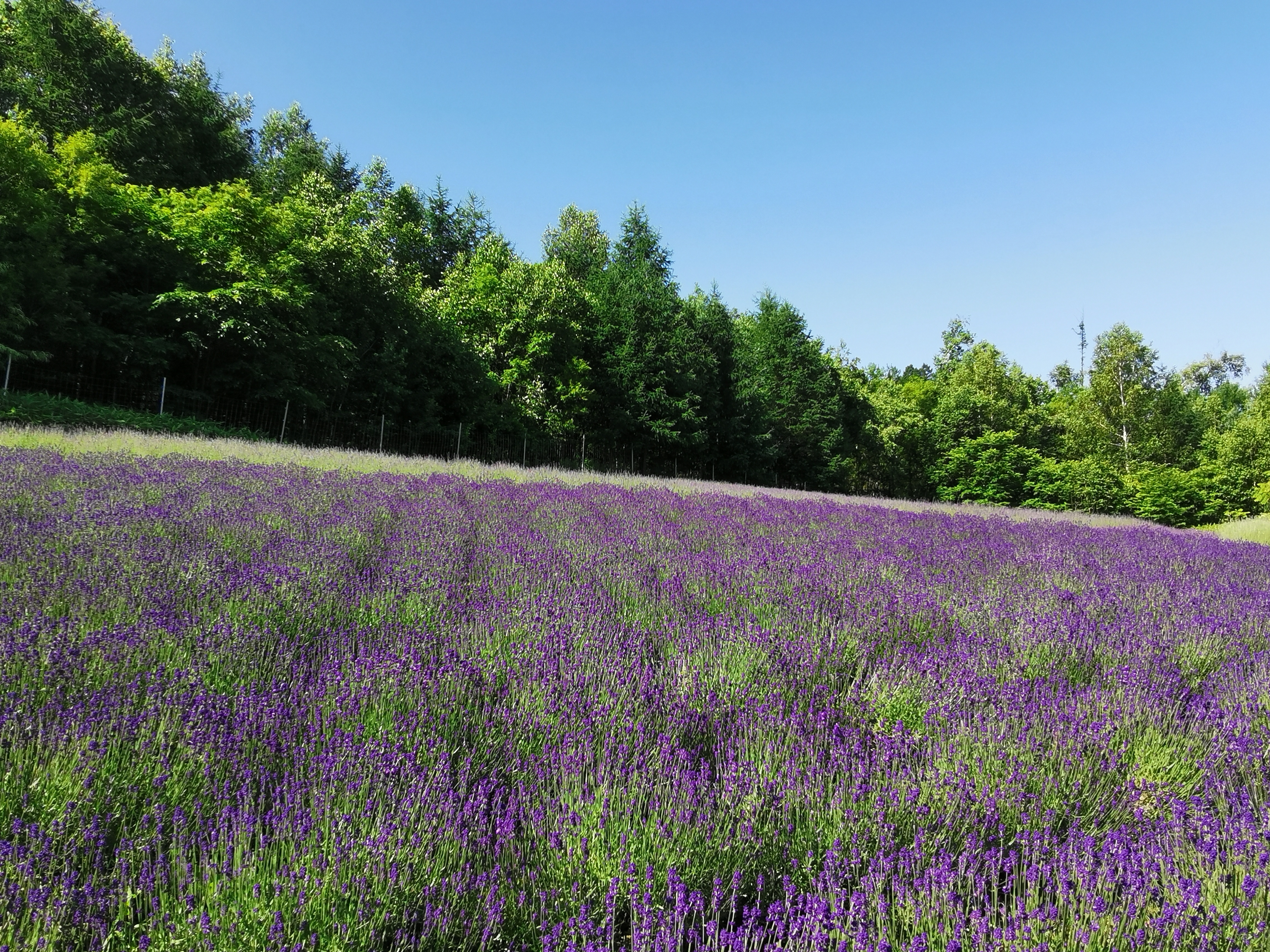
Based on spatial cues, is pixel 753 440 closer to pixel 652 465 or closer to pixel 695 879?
pixel 652 465

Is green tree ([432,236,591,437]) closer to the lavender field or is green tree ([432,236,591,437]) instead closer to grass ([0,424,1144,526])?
grass ([0,424,1144,526])

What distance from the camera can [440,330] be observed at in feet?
70.1

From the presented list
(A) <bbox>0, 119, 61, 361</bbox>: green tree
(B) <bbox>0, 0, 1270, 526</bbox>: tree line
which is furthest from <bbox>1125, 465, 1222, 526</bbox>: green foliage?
(A) <bbox>0, 119, 61, 361</bbox>: green tree

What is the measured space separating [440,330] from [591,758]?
21586 mm

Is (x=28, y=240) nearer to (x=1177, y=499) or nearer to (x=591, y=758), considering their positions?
(x=591, y=758)

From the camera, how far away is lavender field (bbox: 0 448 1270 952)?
4.03 feet

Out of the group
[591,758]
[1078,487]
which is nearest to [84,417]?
[591,758]

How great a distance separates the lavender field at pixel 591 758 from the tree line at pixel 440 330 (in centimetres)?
1496

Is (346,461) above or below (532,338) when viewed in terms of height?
below

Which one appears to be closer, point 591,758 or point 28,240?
point 591,758

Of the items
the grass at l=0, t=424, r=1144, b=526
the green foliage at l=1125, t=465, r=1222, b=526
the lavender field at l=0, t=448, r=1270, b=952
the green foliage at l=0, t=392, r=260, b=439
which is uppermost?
the green foliage at l=1125, t=465, r=1222, b=526

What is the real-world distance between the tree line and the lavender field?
49.1 feet

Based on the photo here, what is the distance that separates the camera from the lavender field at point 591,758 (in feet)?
4.03

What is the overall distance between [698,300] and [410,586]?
97.7 feet
